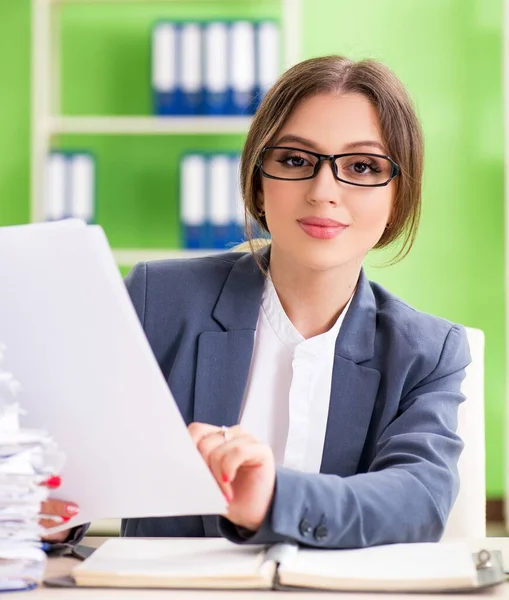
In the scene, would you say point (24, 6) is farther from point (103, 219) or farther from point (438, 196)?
point (438, 196)

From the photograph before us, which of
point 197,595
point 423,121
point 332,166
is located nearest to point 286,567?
point 197,595

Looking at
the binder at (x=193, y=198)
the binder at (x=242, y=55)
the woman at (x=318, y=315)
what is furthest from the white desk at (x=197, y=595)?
the binder at (x=242, y=55)

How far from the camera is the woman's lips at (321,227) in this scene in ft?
4.66

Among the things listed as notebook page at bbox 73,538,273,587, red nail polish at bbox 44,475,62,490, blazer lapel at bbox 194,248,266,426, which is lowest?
notebook page at bbox 73,538,273,587

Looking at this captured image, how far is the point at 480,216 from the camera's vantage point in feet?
14.0

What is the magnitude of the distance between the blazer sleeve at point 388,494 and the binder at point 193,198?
2564 millimetres

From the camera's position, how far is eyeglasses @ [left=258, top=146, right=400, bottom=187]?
4.65 ft

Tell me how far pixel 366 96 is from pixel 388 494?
2.14 feet

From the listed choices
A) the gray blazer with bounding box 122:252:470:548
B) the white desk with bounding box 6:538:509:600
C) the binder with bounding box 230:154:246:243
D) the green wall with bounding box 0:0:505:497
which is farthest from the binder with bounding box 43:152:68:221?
the white desk with bounding box 6:538:509:600

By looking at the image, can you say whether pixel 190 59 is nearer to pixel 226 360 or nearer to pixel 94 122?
pixel 94 122

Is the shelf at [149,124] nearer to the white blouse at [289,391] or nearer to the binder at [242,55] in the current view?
the binder at [242,55]

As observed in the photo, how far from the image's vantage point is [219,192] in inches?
153

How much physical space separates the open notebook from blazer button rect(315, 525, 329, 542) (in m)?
0.02

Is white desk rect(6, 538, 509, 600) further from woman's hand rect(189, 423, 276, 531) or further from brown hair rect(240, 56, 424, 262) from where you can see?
brown hair rect(240, 56, 424, 262)
